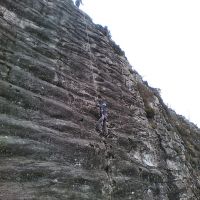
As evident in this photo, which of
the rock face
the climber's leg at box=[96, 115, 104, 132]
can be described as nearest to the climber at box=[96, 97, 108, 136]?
the climber's leg at box=[96, 115, 104, 132]

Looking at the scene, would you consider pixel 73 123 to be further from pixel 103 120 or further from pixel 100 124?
pixel 103 120

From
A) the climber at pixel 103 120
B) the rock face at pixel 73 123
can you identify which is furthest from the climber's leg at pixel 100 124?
the rock face at pixel 73 123

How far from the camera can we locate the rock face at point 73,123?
16.2m

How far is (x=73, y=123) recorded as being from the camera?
19.9m

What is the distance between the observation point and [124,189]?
1894cm

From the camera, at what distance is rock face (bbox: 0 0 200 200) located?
1620cm

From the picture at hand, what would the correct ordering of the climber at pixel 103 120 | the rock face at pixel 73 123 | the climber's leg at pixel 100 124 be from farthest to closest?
the climber at pixel 103 120
the climber's leg at pixel 100 124
the rock face at pixel 73 123

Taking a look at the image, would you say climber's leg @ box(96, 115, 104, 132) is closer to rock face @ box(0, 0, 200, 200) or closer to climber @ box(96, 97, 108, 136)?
climber @ box(96, 97, 108, 136)

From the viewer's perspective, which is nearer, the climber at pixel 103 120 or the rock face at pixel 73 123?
the rock face at pixel 73 123

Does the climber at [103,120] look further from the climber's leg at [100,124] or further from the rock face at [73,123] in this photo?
the rock face at [73,123]

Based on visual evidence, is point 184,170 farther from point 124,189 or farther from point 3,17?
point 3,17

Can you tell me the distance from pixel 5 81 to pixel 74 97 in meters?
4.84

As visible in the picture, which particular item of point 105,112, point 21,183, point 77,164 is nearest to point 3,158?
point 21,183

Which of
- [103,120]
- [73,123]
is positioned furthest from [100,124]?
[73,123]
